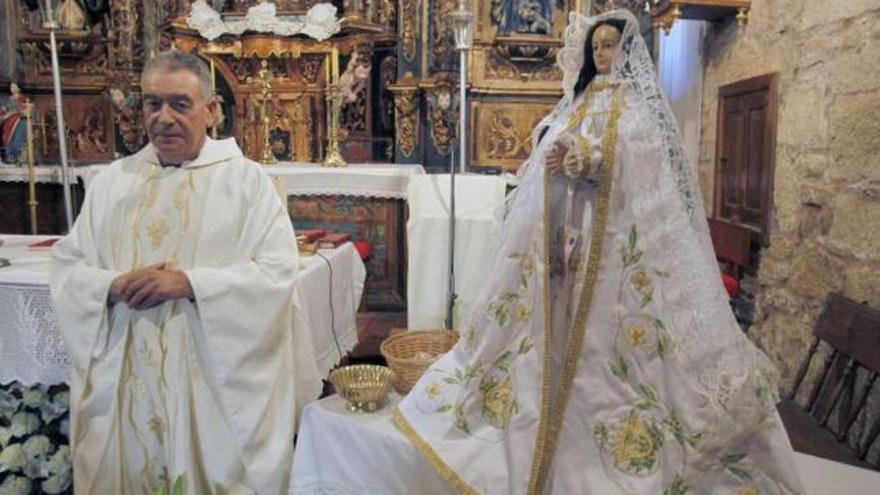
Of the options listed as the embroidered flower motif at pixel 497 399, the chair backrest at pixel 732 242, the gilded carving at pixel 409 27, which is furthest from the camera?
the gilded carving at pixel 409 27

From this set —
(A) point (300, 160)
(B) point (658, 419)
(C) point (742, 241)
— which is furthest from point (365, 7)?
(B) point (658, 419)

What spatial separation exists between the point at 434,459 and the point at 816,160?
2586mm

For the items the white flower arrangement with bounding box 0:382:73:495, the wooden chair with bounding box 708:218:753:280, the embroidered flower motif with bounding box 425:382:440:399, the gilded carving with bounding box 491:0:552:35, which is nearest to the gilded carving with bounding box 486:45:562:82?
the gilded carving with bounding box 491:0:552:35

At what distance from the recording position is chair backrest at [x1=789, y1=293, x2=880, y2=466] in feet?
9.23

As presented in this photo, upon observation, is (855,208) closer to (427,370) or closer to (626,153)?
(626,153)

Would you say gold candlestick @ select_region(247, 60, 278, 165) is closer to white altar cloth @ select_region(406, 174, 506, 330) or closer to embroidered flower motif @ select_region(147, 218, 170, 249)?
white altar cloth @ select_region(406, 174, 506, 330)

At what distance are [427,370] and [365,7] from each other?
4468 millimetres

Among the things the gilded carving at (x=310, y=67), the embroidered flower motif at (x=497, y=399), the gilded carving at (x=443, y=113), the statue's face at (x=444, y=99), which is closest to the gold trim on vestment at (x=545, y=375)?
the embroidered flower motif at (x=497, y=399)

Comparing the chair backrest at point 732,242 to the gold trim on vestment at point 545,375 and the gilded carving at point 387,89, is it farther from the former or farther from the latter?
the gilded carving at point 387,89

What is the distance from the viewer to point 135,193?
2.47 metres

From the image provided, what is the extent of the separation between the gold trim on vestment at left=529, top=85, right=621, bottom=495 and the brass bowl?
73cm

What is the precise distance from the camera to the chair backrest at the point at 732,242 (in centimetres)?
431

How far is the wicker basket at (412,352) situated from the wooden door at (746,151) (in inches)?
88.2

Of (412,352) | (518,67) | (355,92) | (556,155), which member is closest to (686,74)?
(518,67)
